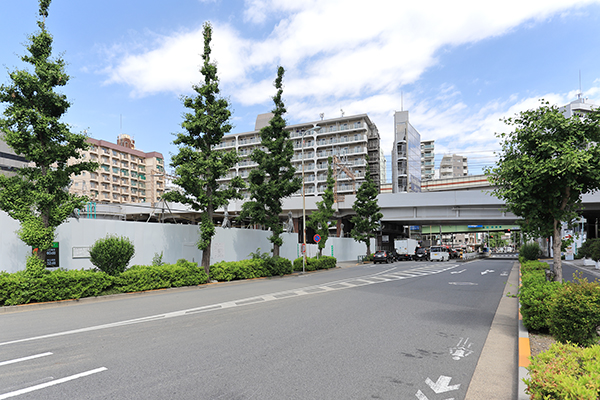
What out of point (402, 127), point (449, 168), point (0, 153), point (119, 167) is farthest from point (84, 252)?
point (449, 168)

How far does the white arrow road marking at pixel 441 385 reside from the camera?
4586 mm

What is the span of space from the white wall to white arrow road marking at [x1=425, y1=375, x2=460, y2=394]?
14.5 m

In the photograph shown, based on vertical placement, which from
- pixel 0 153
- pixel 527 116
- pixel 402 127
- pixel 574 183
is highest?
pixel 402 127

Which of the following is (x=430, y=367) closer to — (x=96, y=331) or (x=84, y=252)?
(x=96, y=331)

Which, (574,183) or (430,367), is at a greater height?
(574,183)

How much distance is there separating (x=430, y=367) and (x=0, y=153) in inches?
3184

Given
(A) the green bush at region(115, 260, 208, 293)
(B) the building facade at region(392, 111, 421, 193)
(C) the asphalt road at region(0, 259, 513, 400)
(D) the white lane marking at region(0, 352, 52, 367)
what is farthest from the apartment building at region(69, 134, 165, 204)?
(D) the white lane marking at region(0, 352, 52, 367)

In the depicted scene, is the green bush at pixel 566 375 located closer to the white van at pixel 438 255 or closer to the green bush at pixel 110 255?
the green bush at pixel 110 255

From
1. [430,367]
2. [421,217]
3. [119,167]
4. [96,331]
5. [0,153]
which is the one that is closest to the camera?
[430,367]

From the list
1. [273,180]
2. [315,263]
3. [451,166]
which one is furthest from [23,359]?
[451,166]

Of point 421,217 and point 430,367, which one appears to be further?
point 421,217

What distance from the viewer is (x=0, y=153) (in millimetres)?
64875

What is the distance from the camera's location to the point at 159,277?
15.8 metres

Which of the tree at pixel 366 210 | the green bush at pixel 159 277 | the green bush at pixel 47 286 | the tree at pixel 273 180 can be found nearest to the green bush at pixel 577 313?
the green bush at pixel 47 286
